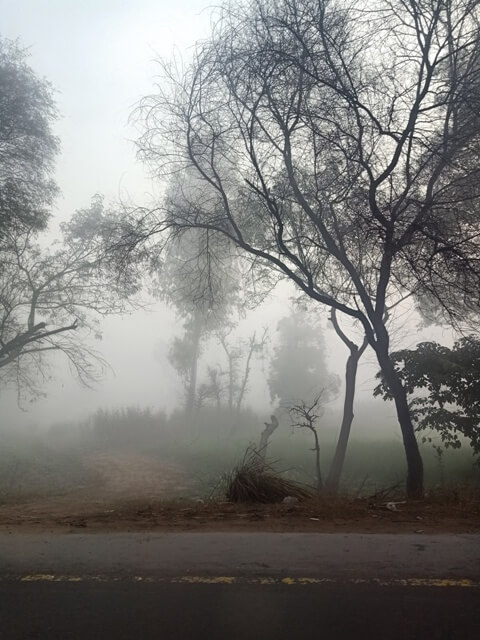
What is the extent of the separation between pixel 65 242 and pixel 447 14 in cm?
1432

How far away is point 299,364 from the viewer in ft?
126

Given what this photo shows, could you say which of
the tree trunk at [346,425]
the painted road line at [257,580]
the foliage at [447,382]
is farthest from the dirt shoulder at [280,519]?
the tree trunk at [346,425]

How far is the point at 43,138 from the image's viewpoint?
1409cm

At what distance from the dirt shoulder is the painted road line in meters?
1.49

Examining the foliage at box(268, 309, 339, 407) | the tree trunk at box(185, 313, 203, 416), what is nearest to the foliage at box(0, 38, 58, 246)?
the tree trunk at box(185, 313, 203, 416)

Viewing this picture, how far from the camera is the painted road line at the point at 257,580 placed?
12.6 feet

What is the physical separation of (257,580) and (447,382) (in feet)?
29.4

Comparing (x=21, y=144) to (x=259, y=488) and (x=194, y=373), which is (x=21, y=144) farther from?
(x=194, y=373)

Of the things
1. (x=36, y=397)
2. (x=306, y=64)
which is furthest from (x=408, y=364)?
(x=36, y=397)

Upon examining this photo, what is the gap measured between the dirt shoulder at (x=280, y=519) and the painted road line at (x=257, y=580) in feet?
4.89

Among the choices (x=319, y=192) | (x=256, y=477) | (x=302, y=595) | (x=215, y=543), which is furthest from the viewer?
(x=319, y=192)

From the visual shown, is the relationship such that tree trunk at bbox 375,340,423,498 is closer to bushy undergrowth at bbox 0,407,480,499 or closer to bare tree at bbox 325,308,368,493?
bushy undergrowth at bbox 0,407,480,499

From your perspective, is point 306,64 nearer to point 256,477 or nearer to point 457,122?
point 457,122

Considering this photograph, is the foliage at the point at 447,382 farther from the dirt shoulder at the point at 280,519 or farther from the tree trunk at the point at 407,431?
the dirt shoulder at the point at 280,519
